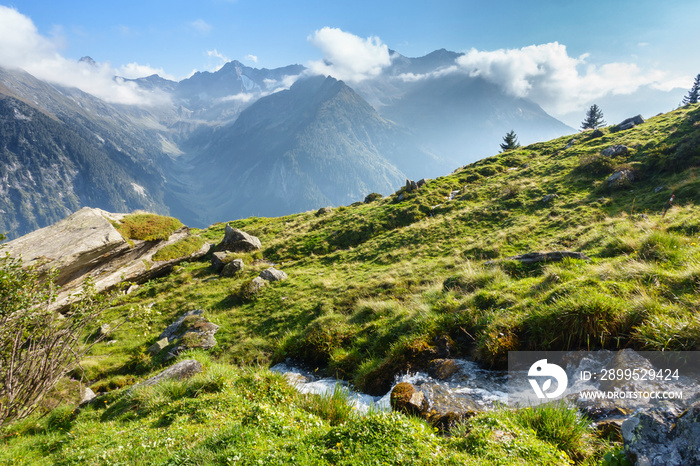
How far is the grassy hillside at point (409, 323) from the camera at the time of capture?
174 inches

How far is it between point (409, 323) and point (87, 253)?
813 inches

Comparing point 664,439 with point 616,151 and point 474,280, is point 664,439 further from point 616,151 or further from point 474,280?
point 616,151

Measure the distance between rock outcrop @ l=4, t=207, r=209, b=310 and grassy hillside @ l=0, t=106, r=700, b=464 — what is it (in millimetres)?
1734

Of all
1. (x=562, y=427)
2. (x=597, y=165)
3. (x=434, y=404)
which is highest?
(x=597, y=165)

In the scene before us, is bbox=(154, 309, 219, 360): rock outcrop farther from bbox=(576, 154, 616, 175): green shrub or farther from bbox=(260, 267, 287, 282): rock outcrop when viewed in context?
bbox=(576, 154, 616, 175): green shrub

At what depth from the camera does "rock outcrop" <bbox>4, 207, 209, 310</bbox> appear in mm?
16188

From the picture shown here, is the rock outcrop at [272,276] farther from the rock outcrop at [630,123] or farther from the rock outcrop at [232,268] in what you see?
the rock outcrop at [630,123]

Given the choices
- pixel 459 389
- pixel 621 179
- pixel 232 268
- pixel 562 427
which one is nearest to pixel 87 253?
pixel 232 268

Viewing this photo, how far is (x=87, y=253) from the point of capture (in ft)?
58.0

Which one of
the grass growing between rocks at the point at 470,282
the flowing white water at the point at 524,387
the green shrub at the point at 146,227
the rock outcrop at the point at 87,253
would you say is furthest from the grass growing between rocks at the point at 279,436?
the green shrub at the point at 146,227

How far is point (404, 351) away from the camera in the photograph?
7.90 metres

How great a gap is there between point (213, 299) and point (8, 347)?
1051 centimetres

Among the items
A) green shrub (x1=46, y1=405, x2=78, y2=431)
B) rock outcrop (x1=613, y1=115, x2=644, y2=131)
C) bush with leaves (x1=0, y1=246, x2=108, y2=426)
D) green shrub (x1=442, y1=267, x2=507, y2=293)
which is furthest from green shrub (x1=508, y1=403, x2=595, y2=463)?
rock outcrop (x1=613, y1=115, x2=644, y2=131)

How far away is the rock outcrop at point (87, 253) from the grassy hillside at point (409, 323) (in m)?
1.73
